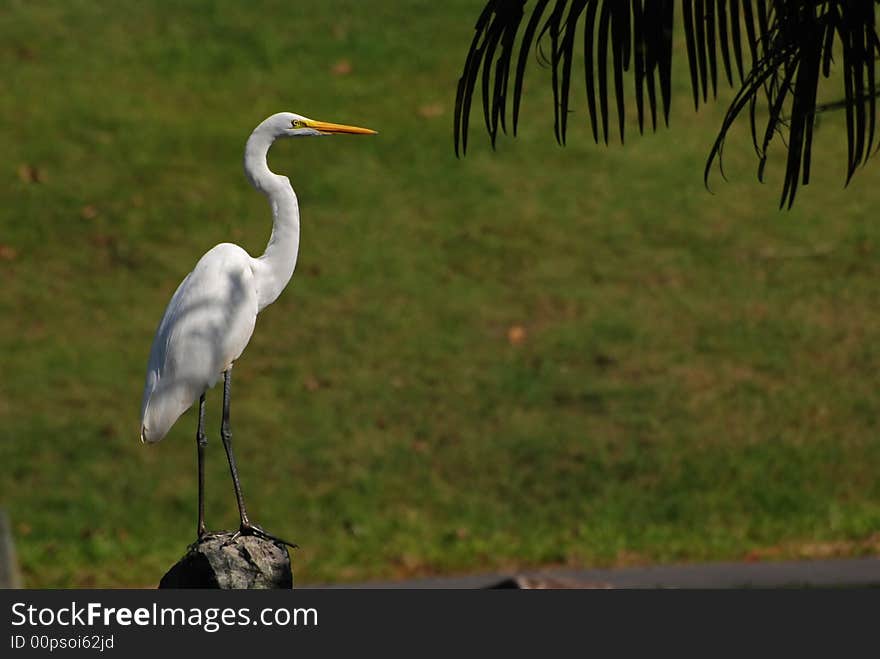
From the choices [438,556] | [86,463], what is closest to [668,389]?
[438,556]

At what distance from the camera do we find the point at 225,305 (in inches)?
192

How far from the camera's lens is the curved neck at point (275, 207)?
475 cm

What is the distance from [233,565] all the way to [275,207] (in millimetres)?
1248

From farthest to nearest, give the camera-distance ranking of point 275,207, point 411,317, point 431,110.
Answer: point 431,110
point 411,317
point 275,207

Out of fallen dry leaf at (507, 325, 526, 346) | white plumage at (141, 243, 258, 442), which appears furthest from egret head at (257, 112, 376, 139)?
fallen dry leaf at (507, 325, 526, 346)

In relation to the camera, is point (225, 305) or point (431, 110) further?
point (431, 110)

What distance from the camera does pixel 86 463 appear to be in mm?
9898

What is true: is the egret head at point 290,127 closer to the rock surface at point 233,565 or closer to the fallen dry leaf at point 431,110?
the rock surface at point 233,565

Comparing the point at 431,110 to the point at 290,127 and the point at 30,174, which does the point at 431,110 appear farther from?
the point at 290,127

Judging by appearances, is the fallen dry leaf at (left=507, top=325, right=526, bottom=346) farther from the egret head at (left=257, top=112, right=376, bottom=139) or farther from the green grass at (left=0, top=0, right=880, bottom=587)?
the egret head at (left=257, top=112, right=376, bottom=139)

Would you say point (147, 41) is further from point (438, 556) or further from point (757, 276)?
point (438, 556)

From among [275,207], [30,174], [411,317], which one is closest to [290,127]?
[275,207]

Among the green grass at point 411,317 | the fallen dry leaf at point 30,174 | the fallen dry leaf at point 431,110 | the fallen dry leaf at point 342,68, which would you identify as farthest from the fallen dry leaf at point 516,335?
the fallen dry leaf at point 30,174

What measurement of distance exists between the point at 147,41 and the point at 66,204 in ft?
10.1
